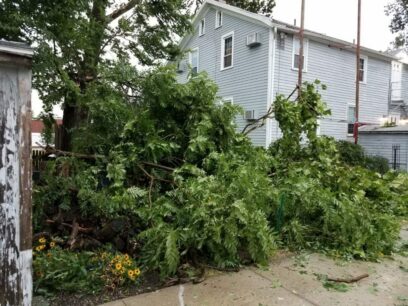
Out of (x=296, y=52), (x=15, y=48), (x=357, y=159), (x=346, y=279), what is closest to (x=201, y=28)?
(x=296, y=52)

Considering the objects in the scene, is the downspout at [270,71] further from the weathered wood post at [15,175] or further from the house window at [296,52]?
the weathered wood post at [15,175]

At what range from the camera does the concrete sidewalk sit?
8.86ft

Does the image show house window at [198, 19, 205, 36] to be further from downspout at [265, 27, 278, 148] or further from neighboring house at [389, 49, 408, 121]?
neighboring house at [389, 49, 408, 121]

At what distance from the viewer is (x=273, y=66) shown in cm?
1316

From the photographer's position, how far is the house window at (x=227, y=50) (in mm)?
15077

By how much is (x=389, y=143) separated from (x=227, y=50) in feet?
25.9

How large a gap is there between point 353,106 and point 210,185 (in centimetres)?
1434

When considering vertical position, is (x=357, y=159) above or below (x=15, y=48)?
below

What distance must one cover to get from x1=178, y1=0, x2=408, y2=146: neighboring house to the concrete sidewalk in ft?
32.1

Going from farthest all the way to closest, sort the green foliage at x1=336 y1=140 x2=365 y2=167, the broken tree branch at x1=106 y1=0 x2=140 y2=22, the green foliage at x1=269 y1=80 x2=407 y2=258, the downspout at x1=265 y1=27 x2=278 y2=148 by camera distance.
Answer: the downspout at x1=265 y1=27 x2=278 y2=148, the green foliage at x1=336 y1=140 x2=365 y2=167, the broken tree branch at x1=106 y1=0 x2=140 y2=22, the green foliage at x1=269 y1=80 x2=407 y2=258

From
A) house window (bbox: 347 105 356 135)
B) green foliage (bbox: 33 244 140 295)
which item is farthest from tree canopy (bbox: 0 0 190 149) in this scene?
house window (bbox: 347 105 356 135)

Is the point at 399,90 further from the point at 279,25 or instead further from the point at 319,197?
the point at 319,197

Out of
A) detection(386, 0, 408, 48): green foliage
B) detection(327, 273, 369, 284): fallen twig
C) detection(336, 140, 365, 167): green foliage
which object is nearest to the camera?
detection(327, 273, 369, 284): fallen twig

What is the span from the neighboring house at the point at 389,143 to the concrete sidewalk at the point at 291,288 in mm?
11907
